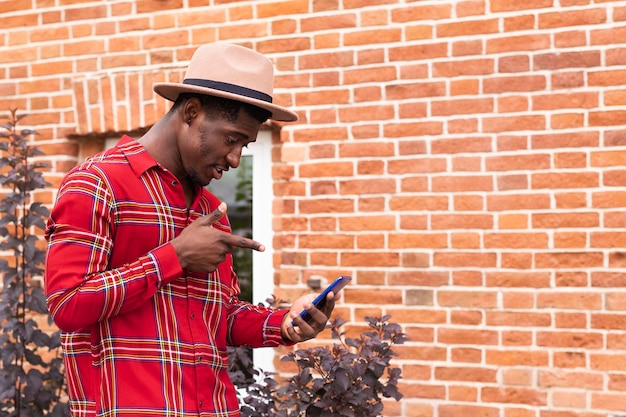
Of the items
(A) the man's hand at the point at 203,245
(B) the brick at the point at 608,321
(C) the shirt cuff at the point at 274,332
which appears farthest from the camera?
(B) the brick at the point at 608,321

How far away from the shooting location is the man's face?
256 centimetres

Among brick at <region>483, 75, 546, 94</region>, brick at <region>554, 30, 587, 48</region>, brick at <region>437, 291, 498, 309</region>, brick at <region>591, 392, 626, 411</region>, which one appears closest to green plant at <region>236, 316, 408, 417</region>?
brick at <region>437, 291, 498, 309</region>

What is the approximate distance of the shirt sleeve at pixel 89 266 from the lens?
228 cm

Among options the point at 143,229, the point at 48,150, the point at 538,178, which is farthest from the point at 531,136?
the point at 48,150

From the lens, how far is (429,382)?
4324 millimetres

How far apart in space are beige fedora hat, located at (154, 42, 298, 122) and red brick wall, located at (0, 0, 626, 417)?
1.80 m

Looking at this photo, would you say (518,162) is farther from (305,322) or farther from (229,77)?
(229,77)

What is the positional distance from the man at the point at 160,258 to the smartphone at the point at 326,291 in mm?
23

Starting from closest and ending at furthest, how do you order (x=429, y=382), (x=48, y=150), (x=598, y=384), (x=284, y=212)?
(x=598, y=384) < (x=429, y=382) < (x=284, y=212) < (x=48, y=150)

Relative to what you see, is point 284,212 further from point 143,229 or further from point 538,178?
point 143,229

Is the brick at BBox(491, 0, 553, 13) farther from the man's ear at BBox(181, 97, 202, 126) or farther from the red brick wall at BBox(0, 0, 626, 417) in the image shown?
the man's ear at BBox(181, 97, 202, 126)

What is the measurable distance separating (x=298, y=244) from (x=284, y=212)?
0.63 ft

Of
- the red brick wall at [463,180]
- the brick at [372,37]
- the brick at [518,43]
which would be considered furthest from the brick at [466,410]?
the brick at [372,37]

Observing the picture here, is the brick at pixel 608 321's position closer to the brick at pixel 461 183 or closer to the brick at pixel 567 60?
the brick at pixel 461 183
